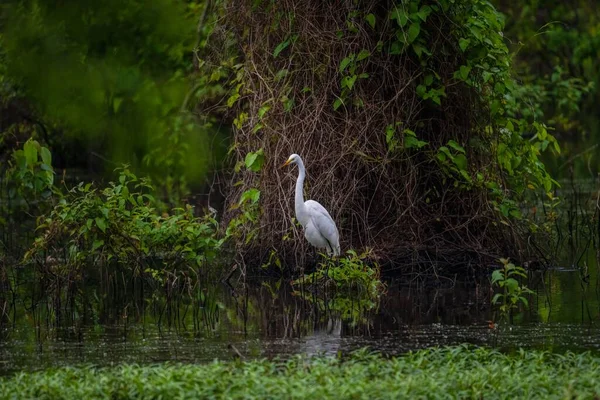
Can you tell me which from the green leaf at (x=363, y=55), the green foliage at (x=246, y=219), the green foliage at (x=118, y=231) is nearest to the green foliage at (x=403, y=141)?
the green leaf at (x=363, y=55)

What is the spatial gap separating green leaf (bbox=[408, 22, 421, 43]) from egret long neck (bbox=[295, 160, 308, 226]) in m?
1.56

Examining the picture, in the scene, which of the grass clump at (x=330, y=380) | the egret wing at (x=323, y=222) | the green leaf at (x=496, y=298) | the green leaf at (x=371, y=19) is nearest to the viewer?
the grass clump at (x=330, y=380)

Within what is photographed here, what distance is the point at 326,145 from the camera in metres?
12.2

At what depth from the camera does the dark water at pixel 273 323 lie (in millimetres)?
8523

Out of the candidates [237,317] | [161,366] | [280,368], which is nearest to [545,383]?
[280,368]

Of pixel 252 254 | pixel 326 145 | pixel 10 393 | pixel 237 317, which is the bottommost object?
pixel 10 393

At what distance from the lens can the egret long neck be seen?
456 inches

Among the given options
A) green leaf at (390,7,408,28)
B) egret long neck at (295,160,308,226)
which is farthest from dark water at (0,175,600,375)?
green leaf at (390,7,408,28)

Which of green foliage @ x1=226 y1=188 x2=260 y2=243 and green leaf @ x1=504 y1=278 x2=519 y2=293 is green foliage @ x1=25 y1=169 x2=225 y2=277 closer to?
green foliage @ x1=226 y1=188 x2=260 y2=243

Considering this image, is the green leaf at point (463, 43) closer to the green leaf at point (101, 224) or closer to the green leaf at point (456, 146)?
the green leaf at point (456, 146)

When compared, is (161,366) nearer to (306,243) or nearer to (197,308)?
(197,308)

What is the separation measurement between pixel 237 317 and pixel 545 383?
388cm

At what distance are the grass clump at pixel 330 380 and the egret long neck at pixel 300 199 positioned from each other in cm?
411

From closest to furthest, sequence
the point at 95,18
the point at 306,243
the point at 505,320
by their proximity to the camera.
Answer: the point at 95,18 → the point at 505,320 → the point at 306,243
